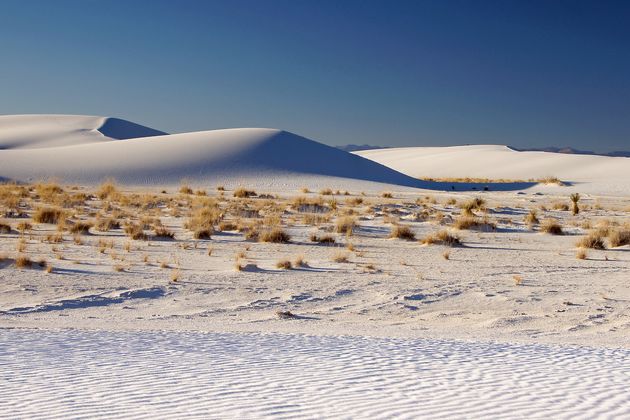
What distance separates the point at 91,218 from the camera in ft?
71.0

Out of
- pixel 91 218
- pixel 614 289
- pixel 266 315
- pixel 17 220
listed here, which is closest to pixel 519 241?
pixel 614 289

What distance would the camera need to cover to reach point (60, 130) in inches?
4483

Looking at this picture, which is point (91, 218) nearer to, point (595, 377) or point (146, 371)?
point (146, 371)

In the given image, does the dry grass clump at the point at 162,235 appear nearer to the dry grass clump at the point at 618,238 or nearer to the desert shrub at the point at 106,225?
the desert shrub at the point at 106,225

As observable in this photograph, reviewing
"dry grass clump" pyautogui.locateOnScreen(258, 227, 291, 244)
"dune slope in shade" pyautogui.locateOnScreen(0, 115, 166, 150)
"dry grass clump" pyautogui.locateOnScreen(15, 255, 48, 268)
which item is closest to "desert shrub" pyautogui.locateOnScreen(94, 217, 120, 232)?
"dry grass clump" pyautogui.locateOnScreen(258, 227, 291, 244)

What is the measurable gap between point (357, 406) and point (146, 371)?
185 cm

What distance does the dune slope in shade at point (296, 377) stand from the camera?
4.70 metres

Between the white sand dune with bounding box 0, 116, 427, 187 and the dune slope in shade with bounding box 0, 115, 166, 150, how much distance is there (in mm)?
42439

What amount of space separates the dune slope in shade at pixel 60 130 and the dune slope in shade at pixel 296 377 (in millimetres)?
98558

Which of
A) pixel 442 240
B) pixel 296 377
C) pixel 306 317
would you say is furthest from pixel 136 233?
pixel 296 377

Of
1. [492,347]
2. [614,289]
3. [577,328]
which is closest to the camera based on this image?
[492,347]

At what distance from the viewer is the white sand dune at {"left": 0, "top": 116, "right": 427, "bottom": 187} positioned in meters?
51.7

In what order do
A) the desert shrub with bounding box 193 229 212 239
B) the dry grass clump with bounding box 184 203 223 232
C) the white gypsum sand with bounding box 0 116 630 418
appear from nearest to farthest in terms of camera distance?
the white gypsum sand with bounding box 0 116 630 418 < the desert shrub with bounding box 193 229 212 239 < the dry grass clump with bounding box 184 203 223 232

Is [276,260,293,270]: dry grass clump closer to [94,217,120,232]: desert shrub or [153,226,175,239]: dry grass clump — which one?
[153,226,175,239]: dry grass clump
